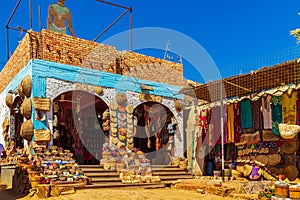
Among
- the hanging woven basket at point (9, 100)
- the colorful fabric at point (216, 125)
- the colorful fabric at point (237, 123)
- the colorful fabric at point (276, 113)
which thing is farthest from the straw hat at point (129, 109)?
the colorful fabric at point (276, 113)

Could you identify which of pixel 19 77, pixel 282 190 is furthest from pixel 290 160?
pixel 19 77

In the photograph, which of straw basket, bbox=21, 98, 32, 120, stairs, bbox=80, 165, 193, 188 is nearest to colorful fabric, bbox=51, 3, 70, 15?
straw basket, bbox=21, 98, 32, 120

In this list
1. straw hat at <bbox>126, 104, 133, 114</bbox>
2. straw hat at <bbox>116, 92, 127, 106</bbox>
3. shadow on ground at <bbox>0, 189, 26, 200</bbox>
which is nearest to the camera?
shadow on ground at <bbox>0, 189, 26, 200</bbox>

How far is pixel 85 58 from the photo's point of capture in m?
13.1

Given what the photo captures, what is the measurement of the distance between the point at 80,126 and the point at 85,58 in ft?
10.9

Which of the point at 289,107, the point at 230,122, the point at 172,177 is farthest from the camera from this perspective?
the point at 172,177

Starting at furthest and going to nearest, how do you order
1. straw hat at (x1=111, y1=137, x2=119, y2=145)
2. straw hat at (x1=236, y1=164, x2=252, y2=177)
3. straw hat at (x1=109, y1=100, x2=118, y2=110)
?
straw hat at (x1=109, y1=100, x2=118, y2=110)
straw hat at (x1=111, y1=137, x2=119, y2=145)
straw hat at (x1=236, y1=164, x2=252, y2=177)

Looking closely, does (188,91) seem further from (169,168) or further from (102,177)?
(102,177)

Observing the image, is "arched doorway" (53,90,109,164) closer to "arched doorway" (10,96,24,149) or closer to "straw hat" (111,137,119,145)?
"straw hat" (111,137,119,145)

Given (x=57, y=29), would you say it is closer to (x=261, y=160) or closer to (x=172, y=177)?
(x=172, y=177)

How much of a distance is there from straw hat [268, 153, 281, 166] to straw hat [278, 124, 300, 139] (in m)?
1.05

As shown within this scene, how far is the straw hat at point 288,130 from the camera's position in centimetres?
1017

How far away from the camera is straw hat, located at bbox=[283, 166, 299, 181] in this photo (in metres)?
10.9

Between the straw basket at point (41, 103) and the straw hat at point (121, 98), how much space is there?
2.90 meters
